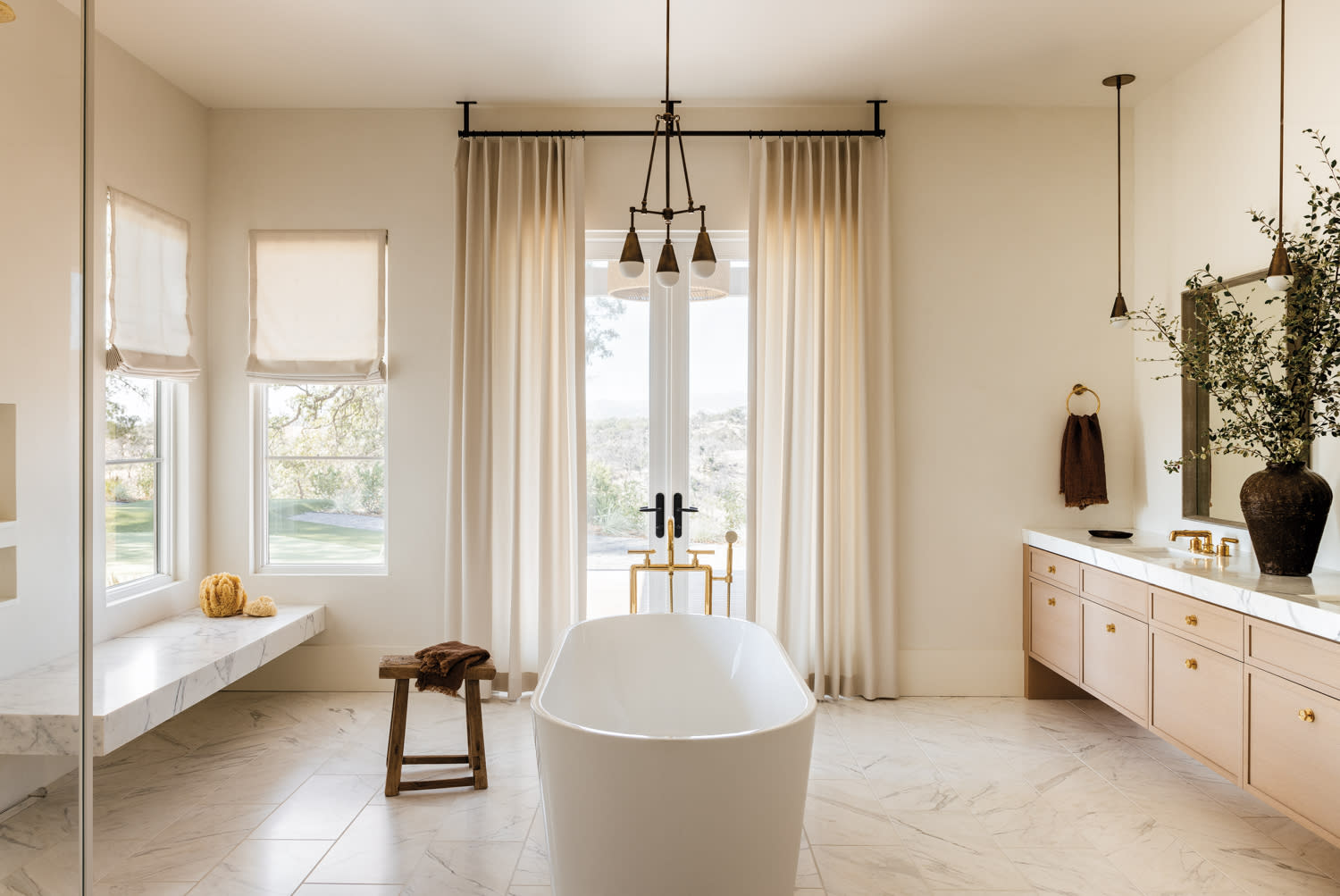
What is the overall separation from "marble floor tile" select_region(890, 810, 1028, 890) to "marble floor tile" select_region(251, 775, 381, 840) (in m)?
1.61

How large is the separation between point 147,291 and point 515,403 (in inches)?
66.5

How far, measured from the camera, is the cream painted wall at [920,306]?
414 centimetres

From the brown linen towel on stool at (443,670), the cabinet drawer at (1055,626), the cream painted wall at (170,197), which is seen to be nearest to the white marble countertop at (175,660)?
the cream painted wall at (170,197)

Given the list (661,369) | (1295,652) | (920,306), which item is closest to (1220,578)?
(1295,652)

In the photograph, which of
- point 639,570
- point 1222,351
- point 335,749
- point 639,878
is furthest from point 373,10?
point 1222,351

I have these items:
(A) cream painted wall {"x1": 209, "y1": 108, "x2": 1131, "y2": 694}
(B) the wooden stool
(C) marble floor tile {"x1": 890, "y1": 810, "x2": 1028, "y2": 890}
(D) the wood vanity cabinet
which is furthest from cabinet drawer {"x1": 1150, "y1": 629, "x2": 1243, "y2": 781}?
(B) the wooden stool

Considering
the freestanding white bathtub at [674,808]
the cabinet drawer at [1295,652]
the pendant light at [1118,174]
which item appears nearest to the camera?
the freestanding white bathtub at [674,808]

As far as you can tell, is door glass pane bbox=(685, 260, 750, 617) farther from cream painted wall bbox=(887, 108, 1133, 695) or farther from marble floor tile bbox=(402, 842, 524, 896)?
marble floor tile bbox=(402, 842, 524, 896)

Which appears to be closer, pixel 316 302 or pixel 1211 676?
pixel 1211 676

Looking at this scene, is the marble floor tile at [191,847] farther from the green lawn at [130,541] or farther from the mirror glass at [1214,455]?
the mirror glass at [1214,455]

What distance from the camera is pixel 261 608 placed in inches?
153

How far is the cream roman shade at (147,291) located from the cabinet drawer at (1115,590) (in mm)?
4191

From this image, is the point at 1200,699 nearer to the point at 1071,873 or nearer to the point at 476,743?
the point at 1071,873

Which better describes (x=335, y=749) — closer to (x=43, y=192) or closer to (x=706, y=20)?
(x=43, y=192)
